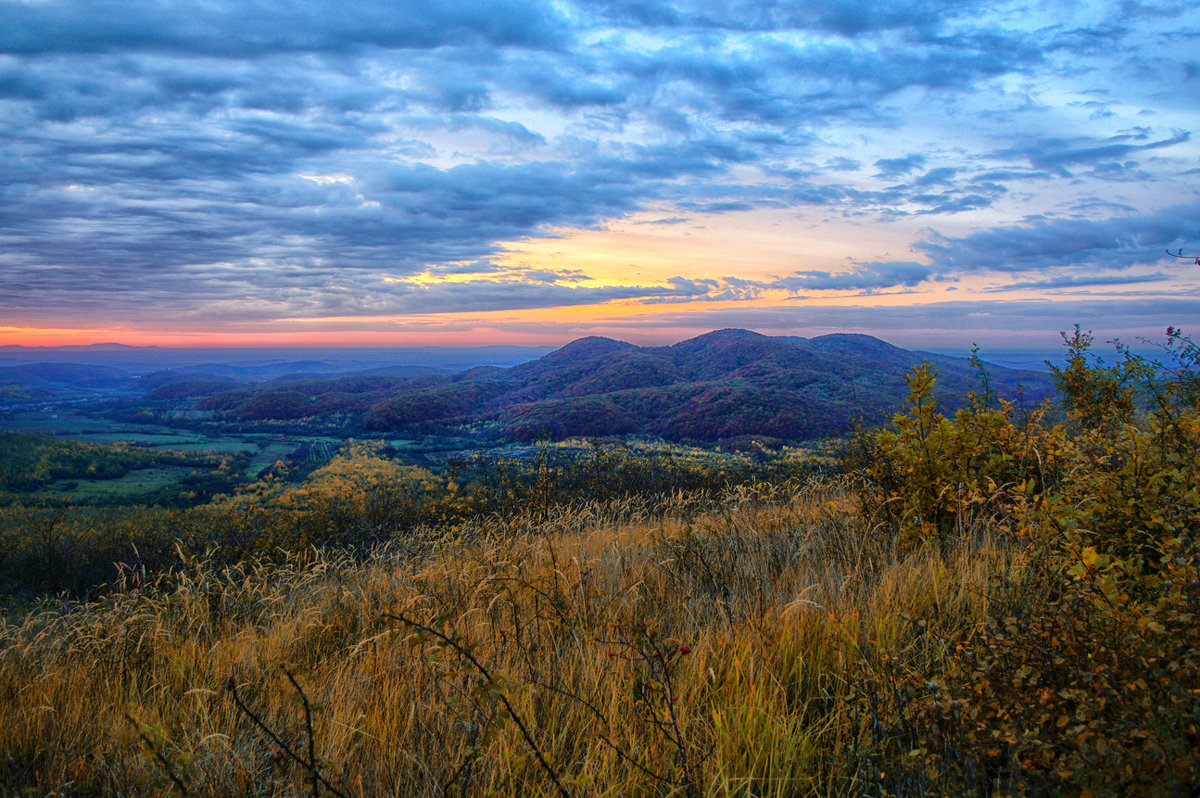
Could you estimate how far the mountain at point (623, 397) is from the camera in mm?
77481

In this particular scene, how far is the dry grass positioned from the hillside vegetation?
0.9 inches

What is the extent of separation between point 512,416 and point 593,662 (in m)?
90.3

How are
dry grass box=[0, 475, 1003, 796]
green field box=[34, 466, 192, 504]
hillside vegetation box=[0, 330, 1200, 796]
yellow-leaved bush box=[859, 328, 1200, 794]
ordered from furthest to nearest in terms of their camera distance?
green field box=[34, 466, 192, 504] → dry grass box=[0, 475, 1003, 796] → hillside vegetation box=[0, 330, 1200, 796] → yellow-leaved bush box=[859, 328, 1200, 794]

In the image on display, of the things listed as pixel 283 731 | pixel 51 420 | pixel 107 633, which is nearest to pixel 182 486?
pixel 107 633

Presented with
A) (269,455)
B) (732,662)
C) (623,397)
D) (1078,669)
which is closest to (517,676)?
(732,662)

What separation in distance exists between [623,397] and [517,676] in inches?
4036

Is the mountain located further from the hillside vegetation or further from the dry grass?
the dry grass

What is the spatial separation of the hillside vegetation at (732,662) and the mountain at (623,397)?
1469 inches

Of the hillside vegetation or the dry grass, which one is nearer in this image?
the hillside vegetation

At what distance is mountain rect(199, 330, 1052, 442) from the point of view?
77.5m

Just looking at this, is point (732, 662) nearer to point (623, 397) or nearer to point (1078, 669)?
point (1078, 669)

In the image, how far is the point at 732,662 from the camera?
2.65 m

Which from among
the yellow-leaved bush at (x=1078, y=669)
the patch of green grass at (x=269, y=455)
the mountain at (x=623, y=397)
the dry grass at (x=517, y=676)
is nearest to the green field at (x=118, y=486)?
the patch of green grass at (x=269, y=455)

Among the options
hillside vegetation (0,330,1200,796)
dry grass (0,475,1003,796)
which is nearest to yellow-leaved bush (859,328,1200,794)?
hillside vegetation (0,330,1200,796)
